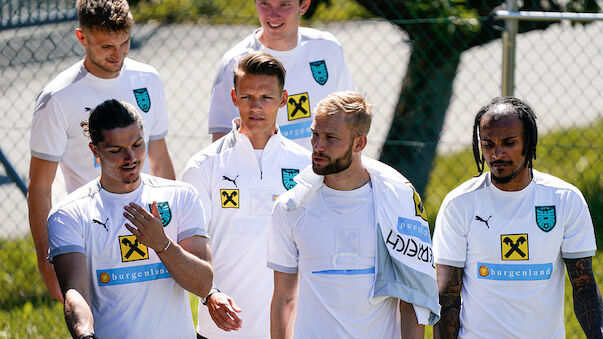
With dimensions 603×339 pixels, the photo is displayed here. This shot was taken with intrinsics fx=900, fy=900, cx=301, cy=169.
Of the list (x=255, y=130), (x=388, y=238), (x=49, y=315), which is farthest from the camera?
(x=49, y=315)

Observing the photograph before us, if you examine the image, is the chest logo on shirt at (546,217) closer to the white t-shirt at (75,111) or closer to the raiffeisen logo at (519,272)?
the raiffeisen logo at (519,272)

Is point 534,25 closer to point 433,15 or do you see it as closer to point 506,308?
point 433,15

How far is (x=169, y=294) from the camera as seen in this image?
3.72 metres

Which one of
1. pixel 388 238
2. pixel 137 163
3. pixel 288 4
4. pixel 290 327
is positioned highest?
pixel 288 4

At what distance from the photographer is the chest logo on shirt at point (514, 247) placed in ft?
12.7

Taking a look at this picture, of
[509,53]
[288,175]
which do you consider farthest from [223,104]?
[509,53]

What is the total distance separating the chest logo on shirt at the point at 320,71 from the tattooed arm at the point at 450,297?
4.76 ft

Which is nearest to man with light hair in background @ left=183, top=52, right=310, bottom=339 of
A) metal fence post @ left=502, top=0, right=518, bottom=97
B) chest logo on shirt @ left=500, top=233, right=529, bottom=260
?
chest logo on shirt @ left=500, top=233, right=529, bottom=260

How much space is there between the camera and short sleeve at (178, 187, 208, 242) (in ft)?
12.3

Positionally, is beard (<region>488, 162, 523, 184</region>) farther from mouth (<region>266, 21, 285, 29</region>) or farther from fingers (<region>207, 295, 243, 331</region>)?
mouth (<region>266, 21, 285, 29</region>)

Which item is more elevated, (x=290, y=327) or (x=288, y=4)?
(x=288, y=4)

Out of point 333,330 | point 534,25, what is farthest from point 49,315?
point 534,25

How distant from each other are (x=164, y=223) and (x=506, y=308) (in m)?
1.50

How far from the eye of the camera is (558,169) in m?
8.83
